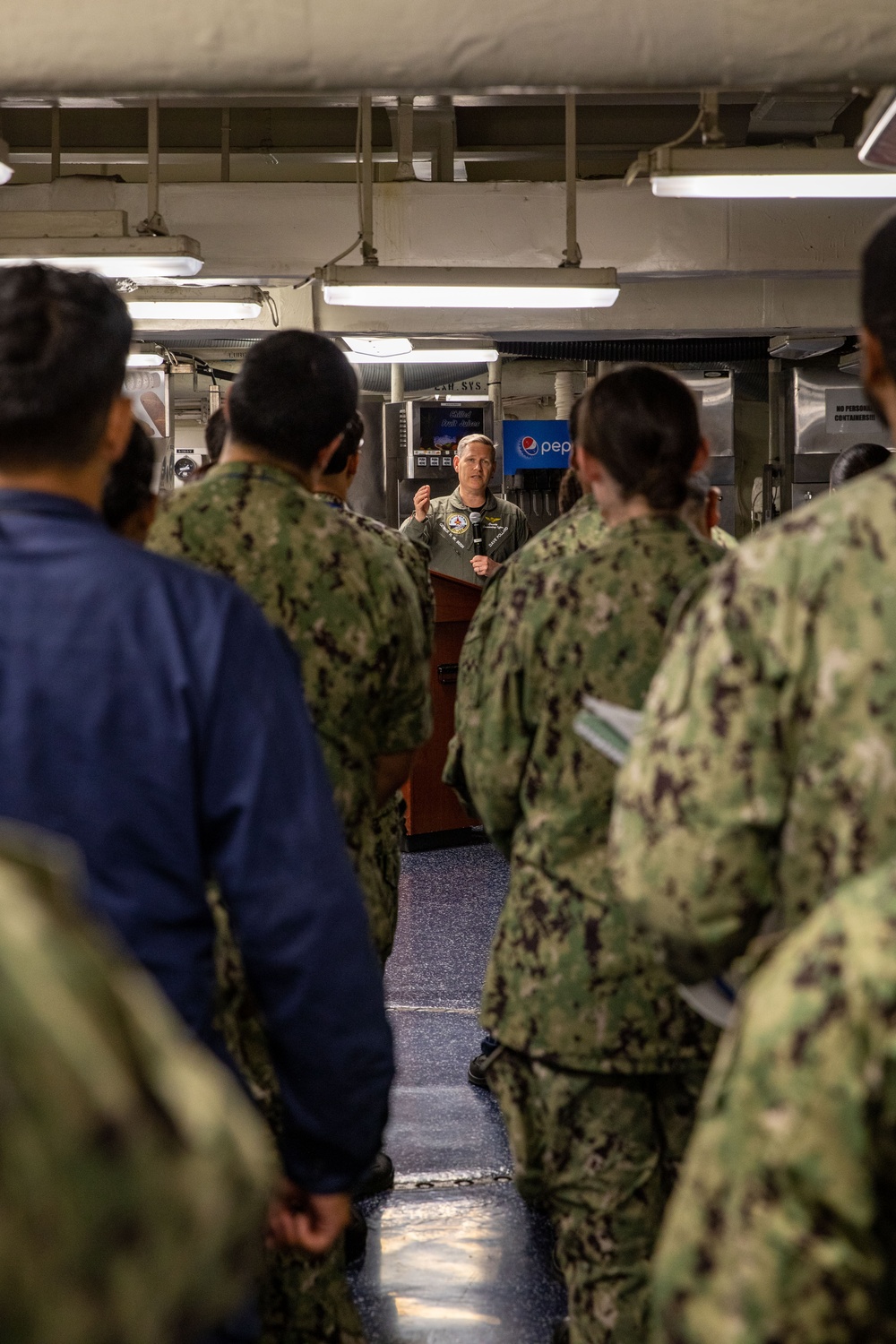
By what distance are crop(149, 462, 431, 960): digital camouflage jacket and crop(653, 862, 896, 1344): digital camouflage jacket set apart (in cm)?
158

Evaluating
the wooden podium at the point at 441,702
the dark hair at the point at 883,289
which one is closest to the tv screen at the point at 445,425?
the wooden podium at the point at 441,702

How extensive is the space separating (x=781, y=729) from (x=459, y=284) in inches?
188

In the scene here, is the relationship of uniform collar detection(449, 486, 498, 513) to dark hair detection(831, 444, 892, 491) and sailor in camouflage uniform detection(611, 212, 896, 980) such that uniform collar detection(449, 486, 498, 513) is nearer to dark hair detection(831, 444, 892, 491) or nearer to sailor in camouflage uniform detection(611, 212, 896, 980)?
dark hair detection(831, 444, 892, 491)

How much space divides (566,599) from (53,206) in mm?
6284

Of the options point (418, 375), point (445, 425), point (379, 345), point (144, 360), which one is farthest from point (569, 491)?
point (418, 375)

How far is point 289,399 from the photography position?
2.35m

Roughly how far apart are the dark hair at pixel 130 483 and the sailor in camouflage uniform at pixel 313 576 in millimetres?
71

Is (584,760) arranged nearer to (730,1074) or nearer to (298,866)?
(298,866)

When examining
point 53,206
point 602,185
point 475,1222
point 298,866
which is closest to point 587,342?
point 602,185

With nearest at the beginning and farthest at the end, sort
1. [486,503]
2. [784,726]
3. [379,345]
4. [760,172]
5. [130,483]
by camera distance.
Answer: [784,726] → [130,483] → [760,172] → [486,503] → [379,345]

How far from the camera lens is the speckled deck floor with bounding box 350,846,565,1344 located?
280 centimetres

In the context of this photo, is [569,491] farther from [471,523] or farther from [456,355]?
[456,355]

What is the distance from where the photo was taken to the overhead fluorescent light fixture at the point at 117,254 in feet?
17.6

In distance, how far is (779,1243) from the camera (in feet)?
2.36
